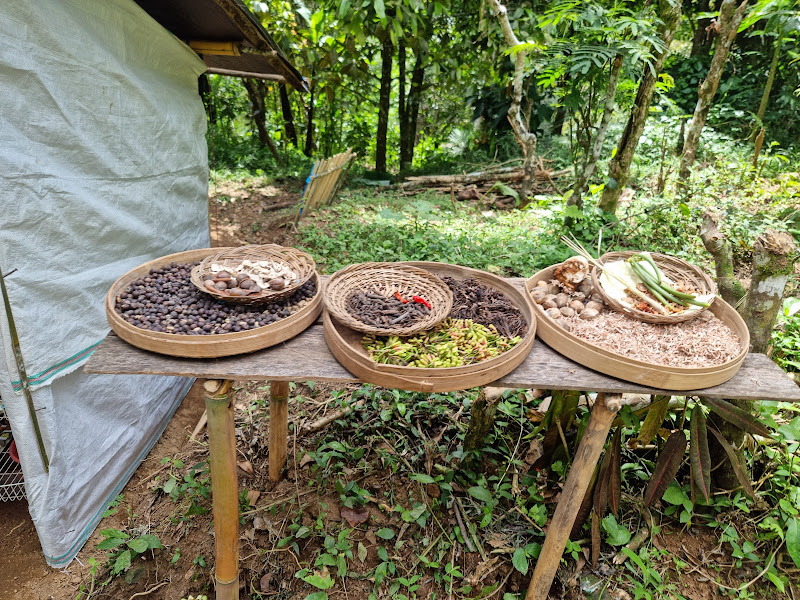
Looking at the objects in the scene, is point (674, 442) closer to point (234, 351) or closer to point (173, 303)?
point (234, 351)

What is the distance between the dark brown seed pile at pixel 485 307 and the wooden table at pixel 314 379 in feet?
0.45

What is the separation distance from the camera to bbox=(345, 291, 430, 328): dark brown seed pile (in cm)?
184

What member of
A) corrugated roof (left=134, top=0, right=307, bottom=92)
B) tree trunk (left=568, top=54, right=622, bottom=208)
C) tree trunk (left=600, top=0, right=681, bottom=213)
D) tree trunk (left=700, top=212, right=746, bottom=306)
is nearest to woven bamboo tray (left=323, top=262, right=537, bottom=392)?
tree trunk (left=700, top=212, right=746, bottom=306)

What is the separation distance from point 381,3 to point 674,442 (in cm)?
462

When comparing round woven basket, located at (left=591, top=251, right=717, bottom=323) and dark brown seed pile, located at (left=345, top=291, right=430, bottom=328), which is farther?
round woven basket, located at (left=591, top=251, right=717, bottom=323)

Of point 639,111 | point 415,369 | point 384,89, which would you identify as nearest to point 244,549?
point 415,369

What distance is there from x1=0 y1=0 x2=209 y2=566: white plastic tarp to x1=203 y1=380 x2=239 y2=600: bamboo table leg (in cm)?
95

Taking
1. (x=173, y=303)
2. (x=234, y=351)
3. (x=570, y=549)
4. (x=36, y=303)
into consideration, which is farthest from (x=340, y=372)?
(x=570, y=549)

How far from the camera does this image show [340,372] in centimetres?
172

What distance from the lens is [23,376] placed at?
207cm

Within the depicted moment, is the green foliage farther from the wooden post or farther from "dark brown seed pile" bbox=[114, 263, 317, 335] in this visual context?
"dark brown seed pile" bbox=[114, 263, 317, 335]


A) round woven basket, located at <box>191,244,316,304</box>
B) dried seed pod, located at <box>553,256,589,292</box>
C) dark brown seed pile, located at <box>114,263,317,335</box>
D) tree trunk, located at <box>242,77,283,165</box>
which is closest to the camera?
dark brown seed pile, located at <box>114,263,317,335</box>

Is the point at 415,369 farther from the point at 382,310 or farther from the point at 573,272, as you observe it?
the point at 573,272

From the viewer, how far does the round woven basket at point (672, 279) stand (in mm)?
1972
